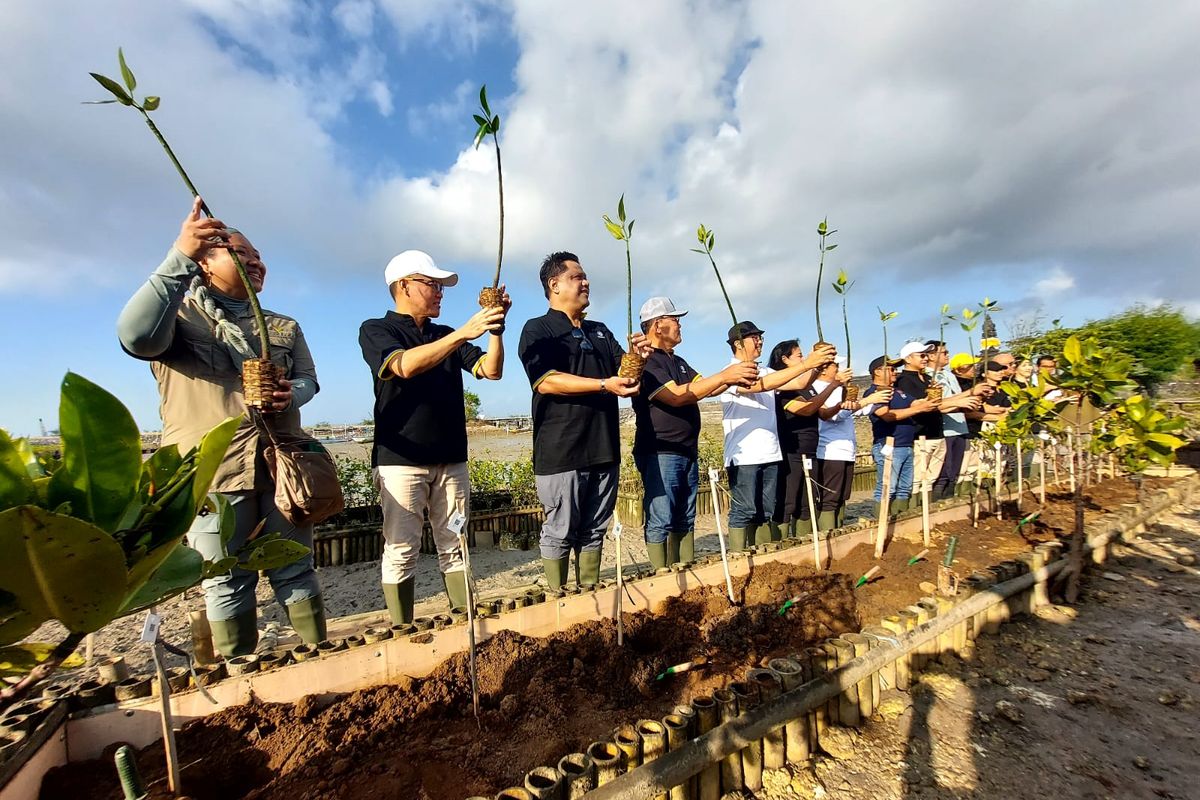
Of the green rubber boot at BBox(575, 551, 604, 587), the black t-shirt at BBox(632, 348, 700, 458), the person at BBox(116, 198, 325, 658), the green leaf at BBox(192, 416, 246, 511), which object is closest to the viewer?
the green leaf at BBox(192, 416, 246, 511)

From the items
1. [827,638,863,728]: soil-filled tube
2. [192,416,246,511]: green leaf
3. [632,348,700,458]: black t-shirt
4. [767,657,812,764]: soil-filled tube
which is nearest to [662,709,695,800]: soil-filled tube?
[767,657,812,764]: soil-filled tube

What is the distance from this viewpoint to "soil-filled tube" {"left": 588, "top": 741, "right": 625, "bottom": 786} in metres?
1.61

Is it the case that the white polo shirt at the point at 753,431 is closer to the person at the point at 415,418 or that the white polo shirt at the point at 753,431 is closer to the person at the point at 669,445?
the person at the point at 669,445

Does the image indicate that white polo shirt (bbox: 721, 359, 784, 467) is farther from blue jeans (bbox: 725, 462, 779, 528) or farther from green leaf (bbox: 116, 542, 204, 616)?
green leaf (bbox: 116, 542, 204, 616)

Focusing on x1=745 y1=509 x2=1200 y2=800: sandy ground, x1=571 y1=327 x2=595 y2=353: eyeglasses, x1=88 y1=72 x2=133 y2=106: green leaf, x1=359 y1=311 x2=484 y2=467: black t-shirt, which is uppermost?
x1=88 y1=72 x2=133 y2=106: green leaf

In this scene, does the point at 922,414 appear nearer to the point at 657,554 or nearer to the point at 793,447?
the point at 793,447

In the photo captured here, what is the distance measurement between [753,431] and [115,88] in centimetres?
406

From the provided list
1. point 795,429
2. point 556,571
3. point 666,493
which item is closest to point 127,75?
point 556,571

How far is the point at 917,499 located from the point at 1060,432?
5.14 feet

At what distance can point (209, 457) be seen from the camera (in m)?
0.60

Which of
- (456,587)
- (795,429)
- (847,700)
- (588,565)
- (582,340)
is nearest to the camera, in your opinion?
(847,700)

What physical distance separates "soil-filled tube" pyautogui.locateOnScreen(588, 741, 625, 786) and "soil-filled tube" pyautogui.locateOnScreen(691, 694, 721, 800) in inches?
14.1

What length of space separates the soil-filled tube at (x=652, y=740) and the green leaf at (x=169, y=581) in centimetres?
150

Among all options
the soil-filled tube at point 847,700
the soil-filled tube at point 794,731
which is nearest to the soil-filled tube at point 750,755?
the soil-filled tube at point 794,731
